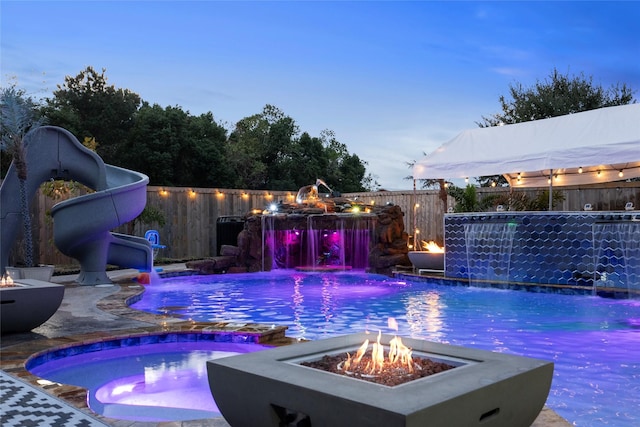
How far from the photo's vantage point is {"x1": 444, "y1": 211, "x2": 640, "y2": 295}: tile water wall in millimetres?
9797

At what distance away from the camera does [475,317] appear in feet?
26.8

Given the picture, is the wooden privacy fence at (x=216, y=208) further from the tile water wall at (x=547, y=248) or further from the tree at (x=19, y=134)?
the tree at (x=19, y=134)

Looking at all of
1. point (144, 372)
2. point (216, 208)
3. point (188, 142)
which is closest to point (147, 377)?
point (144, 372)

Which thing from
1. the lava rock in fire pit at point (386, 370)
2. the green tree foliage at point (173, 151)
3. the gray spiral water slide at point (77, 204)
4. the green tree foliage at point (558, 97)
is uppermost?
the green tree foliage at point (558, 97)

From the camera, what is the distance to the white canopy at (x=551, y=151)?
1001 cm

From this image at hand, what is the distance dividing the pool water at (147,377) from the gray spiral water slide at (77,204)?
5.28m

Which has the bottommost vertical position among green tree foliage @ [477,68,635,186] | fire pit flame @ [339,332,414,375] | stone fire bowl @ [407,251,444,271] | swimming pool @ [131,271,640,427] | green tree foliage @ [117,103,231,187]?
swimming pool @ [131,271,640,427]

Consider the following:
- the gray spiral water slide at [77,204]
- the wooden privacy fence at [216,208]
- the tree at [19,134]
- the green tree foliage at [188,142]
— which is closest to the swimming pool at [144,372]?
the gray spiral water slide at [77,204]

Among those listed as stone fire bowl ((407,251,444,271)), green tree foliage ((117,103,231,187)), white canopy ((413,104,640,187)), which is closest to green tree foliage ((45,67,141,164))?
green tree foliage ((117,103,231,187))

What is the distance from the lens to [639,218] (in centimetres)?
947

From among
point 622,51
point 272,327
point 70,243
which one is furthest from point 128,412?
point 622,51

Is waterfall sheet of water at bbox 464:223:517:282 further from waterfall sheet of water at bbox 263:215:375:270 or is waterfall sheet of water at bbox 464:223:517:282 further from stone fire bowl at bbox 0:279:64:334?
stone fire bowl at bbox 0:279:64:334

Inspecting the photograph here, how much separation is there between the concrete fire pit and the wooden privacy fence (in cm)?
1256

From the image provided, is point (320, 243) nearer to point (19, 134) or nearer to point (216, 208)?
point (216, 208)
